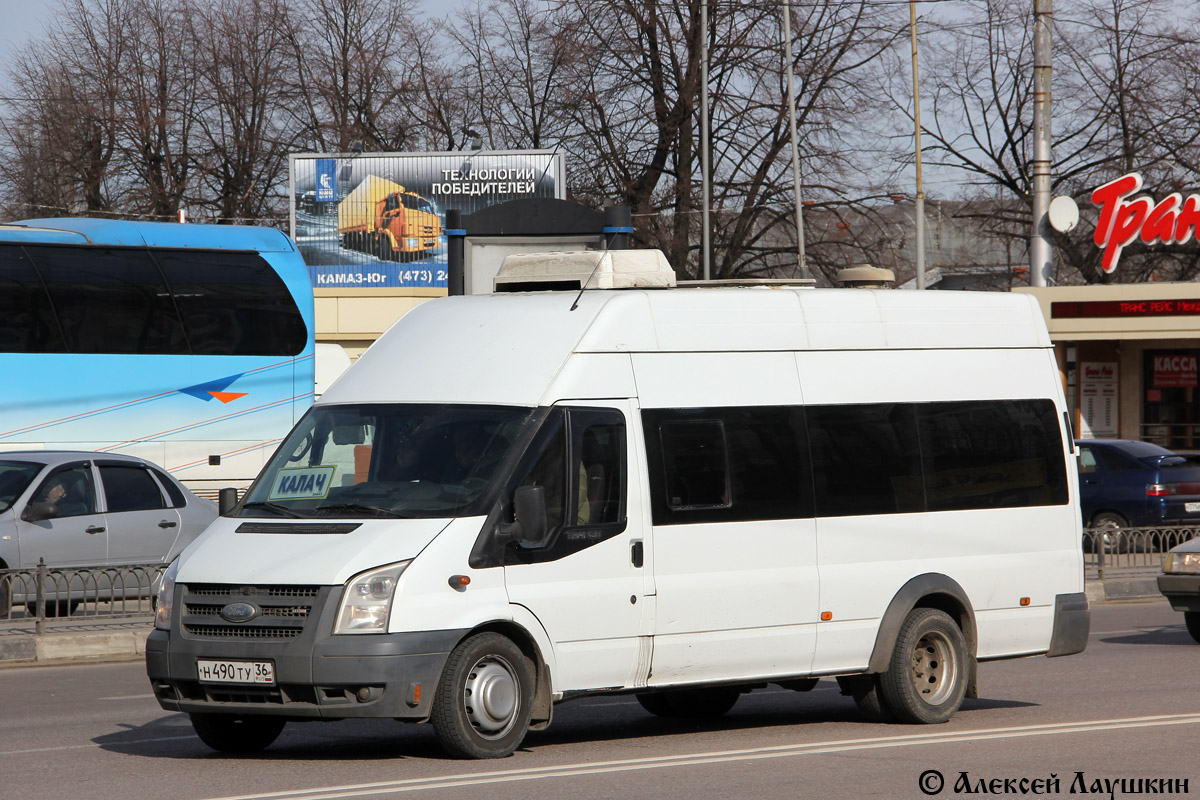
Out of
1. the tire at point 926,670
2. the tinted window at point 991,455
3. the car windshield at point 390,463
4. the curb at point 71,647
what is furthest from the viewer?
the curb at point 71,647

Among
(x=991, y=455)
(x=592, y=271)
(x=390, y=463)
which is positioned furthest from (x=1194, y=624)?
(x=390, y=463)

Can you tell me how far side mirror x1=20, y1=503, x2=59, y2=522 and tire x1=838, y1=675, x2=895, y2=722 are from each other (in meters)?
8.80

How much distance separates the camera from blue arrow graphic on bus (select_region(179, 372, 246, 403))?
22.1 metres

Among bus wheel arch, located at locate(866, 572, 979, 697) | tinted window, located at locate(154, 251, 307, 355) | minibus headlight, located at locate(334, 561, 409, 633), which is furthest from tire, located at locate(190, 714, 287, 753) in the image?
tinted window, located at locate(154, 251, 307, 355)

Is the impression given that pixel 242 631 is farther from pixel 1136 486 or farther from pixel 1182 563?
pixel 1136 486

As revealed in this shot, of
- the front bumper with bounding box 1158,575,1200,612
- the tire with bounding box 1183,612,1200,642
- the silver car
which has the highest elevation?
the silver car

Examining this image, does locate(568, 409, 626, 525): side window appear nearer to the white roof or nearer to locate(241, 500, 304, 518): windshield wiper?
the white roof

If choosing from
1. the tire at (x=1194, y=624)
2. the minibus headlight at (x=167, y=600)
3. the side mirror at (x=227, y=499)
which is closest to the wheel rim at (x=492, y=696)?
the minibus headlight at (x=167, y=600)

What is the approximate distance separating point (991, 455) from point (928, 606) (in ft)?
3.58

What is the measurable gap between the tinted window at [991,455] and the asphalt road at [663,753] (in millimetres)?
1385

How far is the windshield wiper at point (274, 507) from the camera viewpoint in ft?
27.3

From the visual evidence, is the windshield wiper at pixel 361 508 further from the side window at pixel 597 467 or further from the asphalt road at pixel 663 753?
the asphalt road at pixel 663 753

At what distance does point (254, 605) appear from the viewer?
7840 millimetres

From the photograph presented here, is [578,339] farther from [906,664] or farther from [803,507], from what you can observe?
[906,664]
